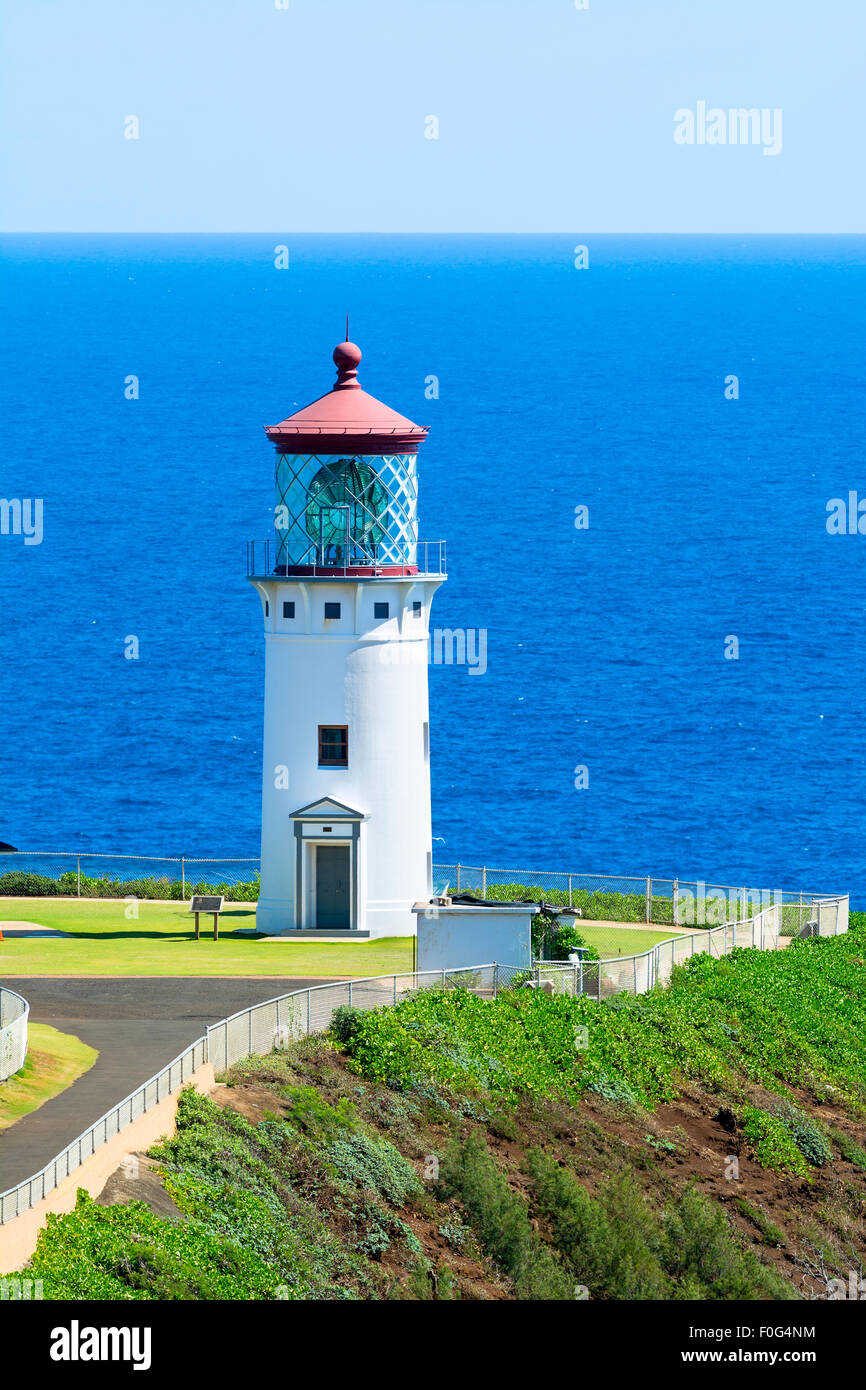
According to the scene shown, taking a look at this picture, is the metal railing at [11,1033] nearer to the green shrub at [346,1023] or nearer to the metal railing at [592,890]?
the green shrub at [346,1023]

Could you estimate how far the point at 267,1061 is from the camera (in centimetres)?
3009

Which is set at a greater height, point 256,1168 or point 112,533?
point 112,533

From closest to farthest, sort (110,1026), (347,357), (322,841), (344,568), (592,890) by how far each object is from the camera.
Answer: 1. (110,1026)
2. (322,841)
3. (344,568)
4. (347,357)
5. (592,890)

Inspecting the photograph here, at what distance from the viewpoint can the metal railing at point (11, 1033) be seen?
28.2 metres

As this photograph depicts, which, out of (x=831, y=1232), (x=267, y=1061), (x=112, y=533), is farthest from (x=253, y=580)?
(x=112, y=533)

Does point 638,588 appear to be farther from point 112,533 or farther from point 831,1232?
point 831,1232

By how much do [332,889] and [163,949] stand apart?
11.0 ft

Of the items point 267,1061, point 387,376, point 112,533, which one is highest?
point 387,376

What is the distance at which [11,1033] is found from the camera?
93.1 feet

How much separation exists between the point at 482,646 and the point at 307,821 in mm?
63727

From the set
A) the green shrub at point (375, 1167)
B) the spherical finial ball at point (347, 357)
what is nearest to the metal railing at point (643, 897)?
the spherical finial ball at point (347, 357)

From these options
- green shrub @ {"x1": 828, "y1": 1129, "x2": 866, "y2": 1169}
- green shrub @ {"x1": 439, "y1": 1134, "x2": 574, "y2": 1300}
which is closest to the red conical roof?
green shrub @ {"x1": 828, "y1": 1129, "x2": 866, "y2": 1169}

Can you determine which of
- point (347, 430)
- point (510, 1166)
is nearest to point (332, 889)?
point (347, 430)

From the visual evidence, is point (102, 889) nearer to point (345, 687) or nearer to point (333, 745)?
point (333, 745)
